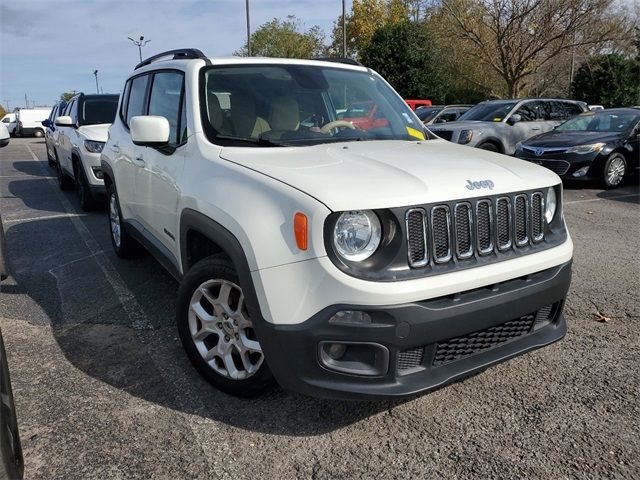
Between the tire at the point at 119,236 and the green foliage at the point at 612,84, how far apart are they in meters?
30.6

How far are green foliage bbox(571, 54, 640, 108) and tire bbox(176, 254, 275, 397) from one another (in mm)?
32170

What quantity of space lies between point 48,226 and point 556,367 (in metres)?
6.44

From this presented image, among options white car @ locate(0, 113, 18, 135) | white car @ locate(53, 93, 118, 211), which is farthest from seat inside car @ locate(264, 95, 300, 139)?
white car @ locate(0, 113, 18, 135)

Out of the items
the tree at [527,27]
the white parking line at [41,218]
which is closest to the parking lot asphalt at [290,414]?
the white parking line at [41,218]

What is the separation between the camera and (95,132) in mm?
8219

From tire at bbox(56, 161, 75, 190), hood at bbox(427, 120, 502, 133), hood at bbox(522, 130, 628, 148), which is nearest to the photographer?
hood at bbox(522, 130, 628, 148)

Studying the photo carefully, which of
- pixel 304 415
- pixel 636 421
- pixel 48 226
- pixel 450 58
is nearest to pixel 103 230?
pixel 48 226

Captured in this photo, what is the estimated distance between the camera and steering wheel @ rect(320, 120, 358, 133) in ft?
11.7

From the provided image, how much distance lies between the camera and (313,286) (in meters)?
2.31

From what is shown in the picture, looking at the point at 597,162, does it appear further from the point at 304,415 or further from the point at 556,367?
the point at 304,415

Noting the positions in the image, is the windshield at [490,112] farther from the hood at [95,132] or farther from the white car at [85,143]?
the hood at [95,132]

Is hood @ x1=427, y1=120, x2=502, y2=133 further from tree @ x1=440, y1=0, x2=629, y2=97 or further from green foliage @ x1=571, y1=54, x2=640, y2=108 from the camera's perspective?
green foliage @ x1=571, y1=54, x2=640, y2=108

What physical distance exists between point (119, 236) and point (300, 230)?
12.0ft

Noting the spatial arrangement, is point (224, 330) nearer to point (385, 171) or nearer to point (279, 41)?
point (385, 171)
